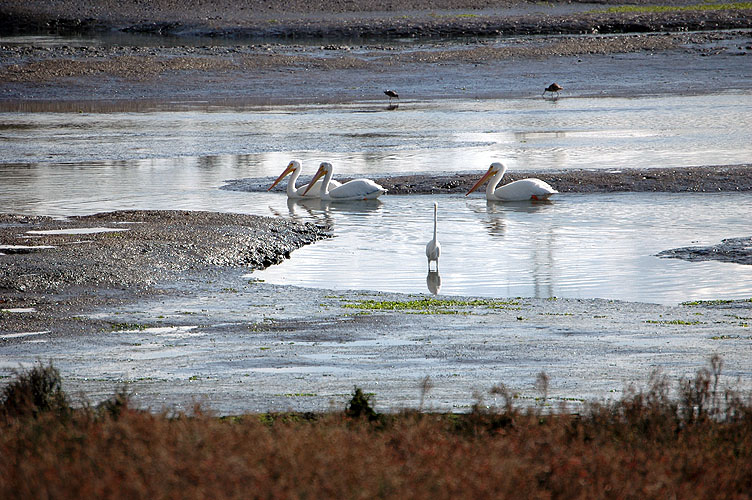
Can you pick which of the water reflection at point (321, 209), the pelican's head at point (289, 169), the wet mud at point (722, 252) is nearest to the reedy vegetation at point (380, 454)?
the wet mud at point (722, 252)

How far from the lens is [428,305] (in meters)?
10.3

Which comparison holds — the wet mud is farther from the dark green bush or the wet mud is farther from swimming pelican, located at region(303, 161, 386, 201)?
the dark green bush

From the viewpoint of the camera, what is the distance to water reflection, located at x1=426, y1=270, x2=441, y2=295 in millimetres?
11297

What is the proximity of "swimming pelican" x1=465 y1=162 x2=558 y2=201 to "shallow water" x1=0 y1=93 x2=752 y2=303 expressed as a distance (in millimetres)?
208

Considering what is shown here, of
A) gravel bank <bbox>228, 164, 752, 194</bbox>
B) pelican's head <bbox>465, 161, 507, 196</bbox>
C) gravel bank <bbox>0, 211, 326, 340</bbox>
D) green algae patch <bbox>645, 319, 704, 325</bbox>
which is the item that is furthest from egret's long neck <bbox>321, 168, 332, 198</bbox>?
green algae patch <bbox>645, 319, 704, 325</bbox>

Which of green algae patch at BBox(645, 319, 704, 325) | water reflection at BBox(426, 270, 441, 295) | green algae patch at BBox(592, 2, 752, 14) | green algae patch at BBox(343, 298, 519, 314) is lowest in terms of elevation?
green algae patch at BBox(645, 319, 704, 325)

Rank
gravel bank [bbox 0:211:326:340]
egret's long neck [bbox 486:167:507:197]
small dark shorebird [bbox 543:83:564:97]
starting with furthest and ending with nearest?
small dark shorebird [bbox 543:83:564:97], egret's long neck [bbox 486:167:507:197], gravel bank [bbox 0:211:326:340]

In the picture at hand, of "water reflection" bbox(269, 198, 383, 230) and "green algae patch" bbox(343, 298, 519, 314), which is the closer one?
"green algae patch" bbox(343, 298, 519, 314)

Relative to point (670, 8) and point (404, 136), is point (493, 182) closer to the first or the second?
point (404, 136)

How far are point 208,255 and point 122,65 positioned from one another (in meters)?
26.7

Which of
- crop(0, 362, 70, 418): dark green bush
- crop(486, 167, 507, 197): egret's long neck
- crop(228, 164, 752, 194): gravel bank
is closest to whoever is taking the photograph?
crop(0, 362, 70, 418): dark green bush

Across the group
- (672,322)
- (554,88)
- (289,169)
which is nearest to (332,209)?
(289,169)

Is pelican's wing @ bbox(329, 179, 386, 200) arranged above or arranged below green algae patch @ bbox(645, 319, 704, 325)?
above

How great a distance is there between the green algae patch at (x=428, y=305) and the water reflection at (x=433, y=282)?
70cm
